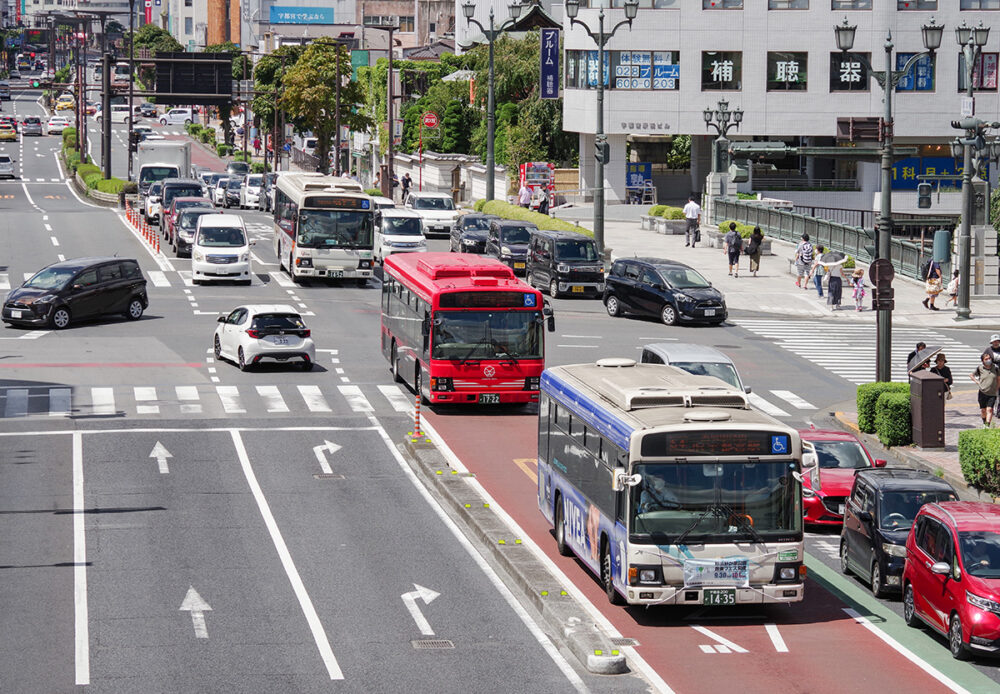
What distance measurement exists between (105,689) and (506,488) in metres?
11.5

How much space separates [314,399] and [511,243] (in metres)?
23.4

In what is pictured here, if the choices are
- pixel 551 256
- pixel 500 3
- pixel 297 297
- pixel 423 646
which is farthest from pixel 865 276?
pixel 500 3

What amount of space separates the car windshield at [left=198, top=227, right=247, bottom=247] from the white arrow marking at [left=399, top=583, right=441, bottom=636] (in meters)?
35.2

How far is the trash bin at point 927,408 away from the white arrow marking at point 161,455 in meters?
14.4

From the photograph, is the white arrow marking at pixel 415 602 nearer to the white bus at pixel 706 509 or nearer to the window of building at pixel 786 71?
the white bus at pixel 706 509

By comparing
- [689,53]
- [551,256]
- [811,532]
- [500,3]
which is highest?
[500,3]

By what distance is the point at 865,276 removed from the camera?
57.2 m

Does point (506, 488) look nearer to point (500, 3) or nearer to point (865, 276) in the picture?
point (865, 276)

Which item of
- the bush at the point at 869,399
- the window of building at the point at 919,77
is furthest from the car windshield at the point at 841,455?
the window of building at the point at 919,77

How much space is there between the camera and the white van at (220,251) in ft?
179

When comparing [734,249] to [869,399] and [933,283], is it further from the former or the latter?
[869,399]

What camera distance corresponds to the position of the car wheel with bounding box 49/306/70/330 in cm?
4528

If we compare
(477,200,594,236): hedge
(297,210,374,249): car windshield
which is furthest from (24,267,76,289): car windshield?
(477,200,594,236): hedge

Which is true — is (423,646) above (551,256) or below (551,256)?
below
